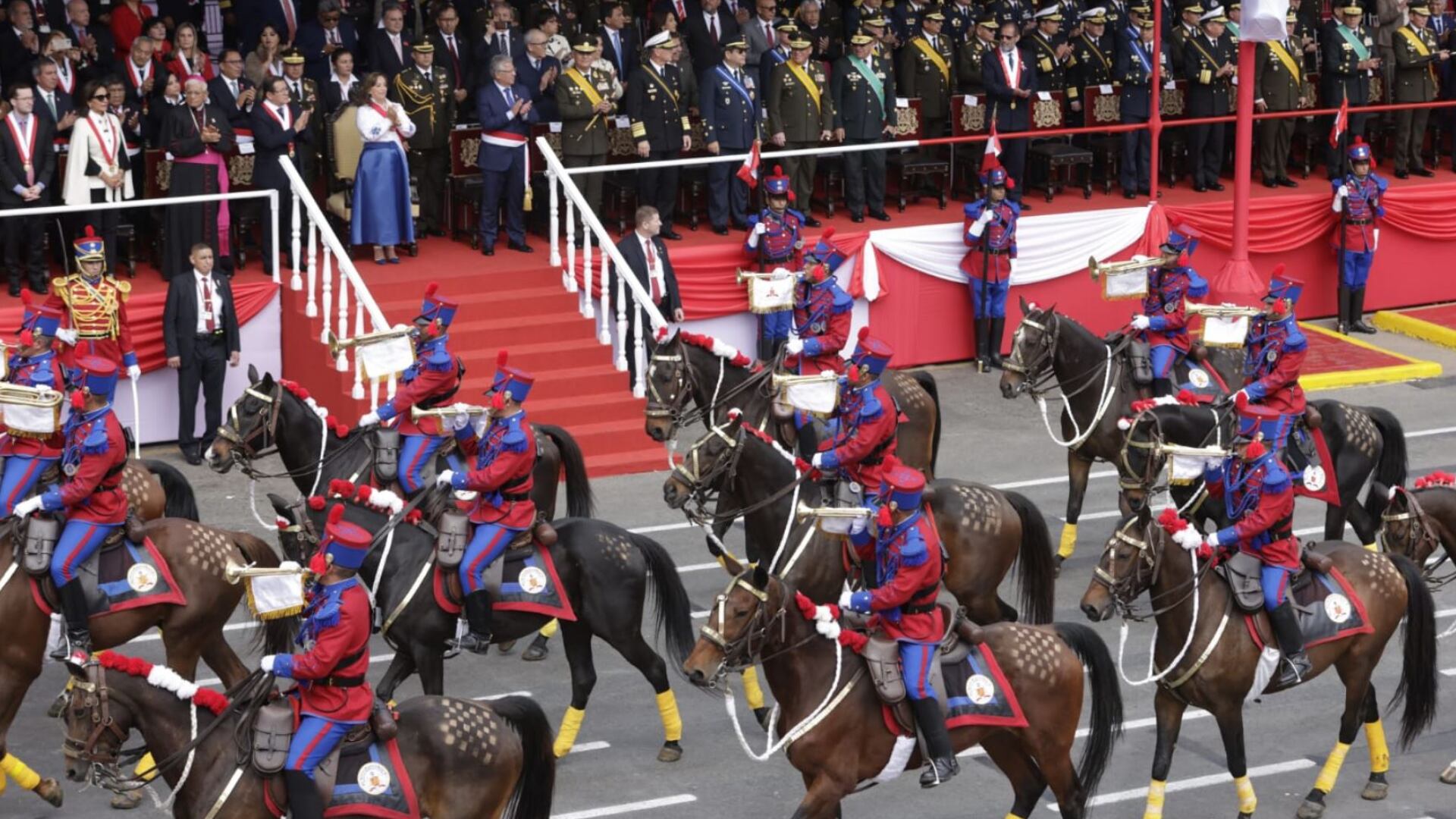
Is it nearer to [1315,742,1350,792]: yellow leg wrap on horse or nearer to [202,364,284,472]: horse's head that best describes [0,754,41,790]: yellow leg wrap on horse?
[202,364,284,472]: horse's head

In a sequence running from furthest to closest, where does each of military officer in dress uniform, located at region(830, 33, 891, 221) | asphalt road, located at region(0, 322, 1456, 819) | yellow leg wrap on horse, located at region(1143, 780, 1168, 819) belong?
military officer in dress uniform, located at region(830, 33, 891, 221) < asphalt road, located at region(0, 322, 1456, 819) < yellow leg wrap on horse, located at region(1143, 780, 1168, 819)

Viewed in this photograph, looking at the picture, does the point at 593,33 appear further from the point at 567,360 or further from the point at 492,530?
the point at 492,530

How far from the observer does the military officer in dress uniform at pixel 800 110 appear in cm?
2448

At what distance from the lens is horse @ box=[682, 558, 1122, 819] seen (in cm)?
1181

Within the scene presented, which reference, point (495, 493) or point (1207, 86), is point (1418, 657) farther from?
point (1207, 86)

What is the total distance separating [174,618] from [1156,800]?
21.8 feet

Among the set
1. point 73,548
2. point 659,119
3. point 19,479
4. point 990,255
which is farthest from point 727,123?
point 73,548

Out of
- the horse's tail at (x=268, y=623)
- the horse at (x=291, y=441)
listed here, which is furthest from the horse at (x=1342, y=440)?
the horse's tail at (x=268, y=623)

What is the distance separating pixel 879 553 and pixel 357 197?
11.2 meters

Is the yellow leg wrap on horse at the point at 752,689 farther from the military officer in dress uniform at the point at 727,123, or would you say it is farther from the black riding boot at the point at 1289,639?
the military officer in dress uniform at the point at 727,123

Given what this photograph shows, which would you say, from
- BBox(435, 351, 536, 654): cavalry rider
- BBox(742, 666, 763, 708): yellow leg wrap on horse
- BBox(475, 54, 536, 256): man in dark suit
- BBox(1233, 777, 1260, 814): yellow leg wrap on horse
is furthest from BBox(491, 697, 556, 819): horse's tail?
BBox(475, 54, 536, 256): man in dark suit

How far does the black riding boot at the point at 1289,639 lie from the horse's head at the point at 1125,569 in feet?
2.78

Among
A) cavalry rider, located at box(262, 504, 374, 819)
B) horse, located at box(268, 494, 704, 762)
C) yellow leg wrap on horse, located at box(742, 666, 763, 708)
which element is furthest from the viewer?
yellow leg wrap on horse, located at box(742, 666, 763, 708)

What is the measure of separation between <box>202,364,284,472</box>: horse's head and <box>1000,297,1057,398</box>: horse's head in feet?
20.3
